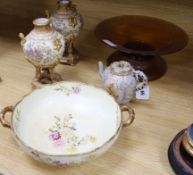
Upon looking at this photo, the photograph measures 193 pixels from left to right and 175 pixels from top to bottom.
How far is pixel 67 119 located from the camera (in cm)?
76

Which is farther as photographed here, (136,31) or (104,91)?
(136,31)

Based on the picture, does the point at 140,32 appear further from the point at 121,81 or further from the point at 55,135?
the point at 55,135

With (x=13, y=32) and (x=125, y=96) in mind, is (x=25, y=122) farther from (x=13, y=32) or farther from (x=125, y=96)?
(x=13, y=32)

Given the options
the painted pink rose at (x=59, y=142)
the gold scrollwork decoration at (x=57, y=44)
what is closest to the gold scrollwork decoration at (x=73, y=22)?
the gold scrollwork decoration at (x=57, y=44)

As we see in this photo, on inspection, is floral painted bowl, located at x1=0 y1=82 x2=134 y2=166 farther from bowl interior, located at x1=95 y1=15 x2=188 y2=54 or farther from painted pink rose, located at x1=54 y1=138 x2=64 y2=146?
bowl interior, located at x1=95 y1=15 x2=188 y2=54

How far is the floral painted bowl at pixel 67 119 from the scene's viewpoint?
676 millimetres

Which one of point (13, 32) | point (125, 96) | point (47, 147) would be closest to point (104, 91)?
point (125, 96)

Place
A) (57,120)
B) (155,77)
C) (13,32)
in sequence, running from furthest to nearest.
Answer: (13,32) → (155,77) → (57,120)

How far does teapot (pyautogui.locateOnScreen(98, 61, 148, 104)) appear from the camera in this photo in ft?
2.48

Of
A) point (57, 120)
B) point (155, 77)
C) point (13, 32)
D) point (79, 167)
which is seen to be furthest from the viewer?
point (13, 32)

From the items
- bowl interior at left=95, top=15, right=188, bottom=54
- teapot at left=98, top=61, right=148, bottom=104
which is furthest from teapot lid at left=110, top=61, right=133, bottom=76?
bowl interior at left=95, top=15, right=188, bottom=54

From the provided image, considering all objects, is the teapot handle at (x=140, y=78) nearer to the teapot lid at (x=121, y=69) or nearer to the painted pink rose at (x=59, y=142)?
A: the teapot lid at (x=121, y=69)

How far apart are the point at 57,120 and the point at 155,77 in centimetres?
30

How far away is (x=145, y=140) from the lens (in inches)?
27.9
